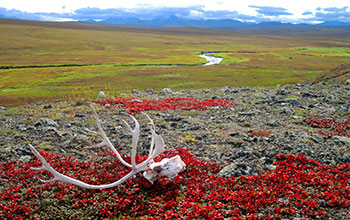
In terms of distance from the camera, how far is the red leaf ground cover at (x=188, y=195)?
23.1 ft

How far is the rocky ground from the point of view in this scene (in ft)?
34.9

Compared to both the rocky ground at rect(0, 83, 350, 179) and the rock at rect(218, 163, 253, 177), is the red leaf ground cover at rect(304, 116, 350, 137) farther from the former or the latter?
the rock at rect(218, 163, 253, 177)

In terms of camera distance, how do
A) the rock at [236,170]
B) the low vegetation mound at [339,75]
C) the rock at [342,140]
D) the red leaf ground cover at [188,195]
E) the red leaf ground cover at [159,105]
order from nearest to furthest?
1. the red leaf ground cover at [188,195]
2. the rock at [236,170]
3. the rock at [342,140]
4. the red leaf ground cover at [159,105]
5. the low vegetation mound at [339,75]

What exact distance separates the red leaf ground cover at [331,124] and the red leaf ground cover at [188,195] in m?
5.91

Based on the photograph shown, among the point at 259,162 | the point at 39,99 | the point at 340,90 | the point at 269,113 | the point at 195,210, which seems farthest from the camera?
the point at 39,99

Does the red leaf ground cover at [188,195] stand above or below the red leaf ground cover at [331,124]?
below

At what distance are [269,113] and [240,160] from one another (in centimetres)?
1042

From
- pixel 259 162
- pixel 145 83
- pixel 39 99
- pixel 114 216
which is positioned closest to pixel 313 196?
pixel 259 162

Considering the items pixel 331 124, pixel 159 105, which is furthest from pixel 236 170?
pixel 159 105

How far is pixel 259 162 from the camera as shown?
1003 cm

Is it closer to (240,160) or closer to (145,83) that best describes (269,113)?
(240,160)

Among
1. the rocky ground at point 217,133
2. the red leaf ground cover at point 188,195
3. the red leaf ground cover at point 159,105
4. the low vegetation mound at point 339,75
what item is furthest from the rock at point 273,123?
the low vegetation mound at point 339,75

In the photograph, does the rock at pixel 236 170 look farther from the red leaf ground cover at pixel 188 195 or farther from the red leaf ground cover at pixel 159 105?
the red leaf ground cover at pixel 159 105

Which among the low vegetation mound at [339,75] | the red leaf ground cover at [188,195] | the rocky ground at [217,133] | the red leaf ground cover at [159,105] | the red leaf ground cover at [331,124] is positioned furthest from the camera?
the low vegetation mound at [339,75]
